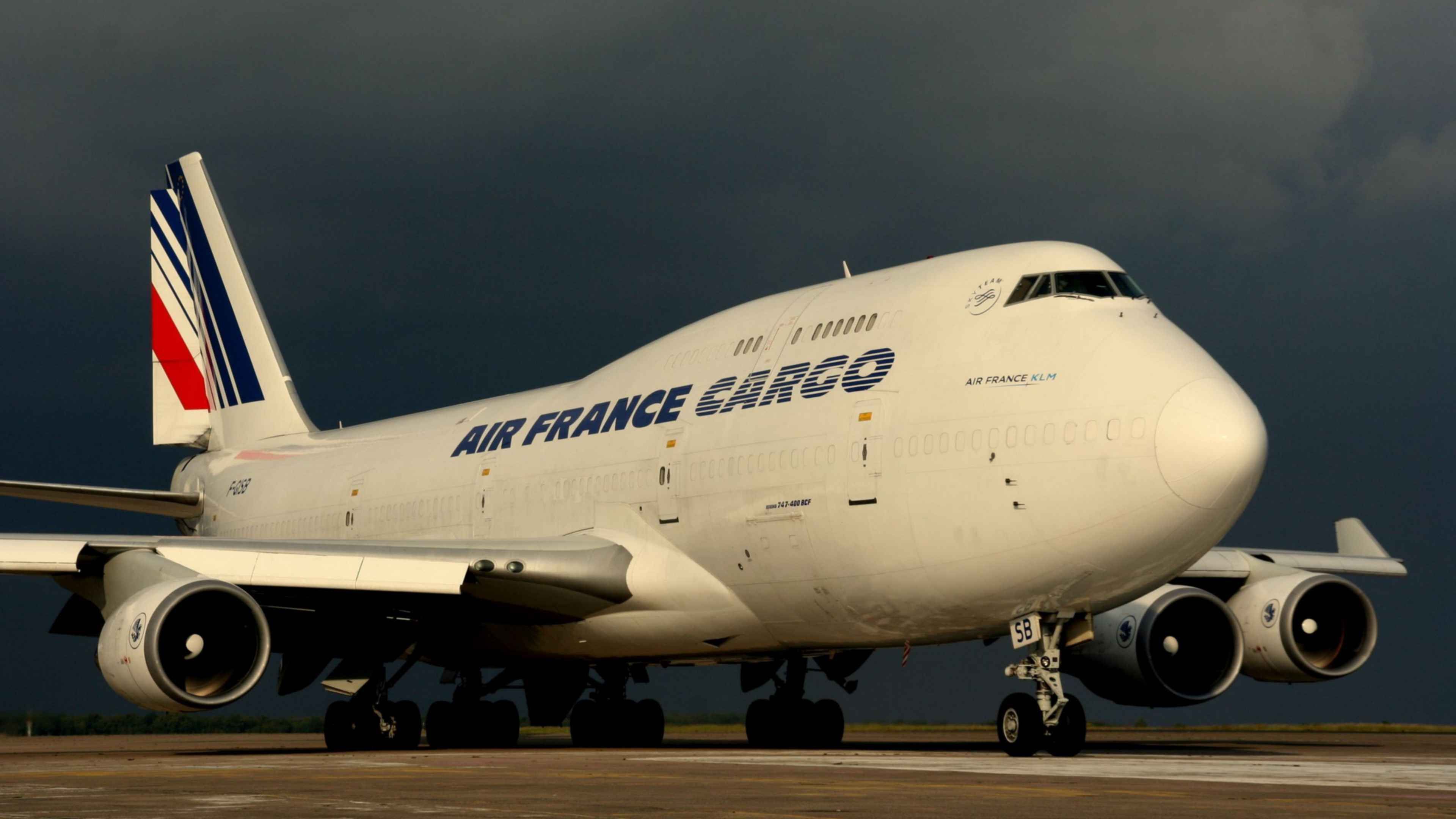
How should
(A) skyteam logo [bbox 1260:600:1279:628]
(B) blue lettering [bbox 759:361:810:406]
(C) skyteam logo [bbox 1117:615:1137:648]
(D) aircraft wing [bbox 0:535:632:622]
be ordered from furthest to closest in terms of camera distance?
1. (A) skyteam logo [bbox 1260:600:1279:628]
2. (C) skyteam logo [bbox 1117:615:1137:648]
3. (D) aircraft wing [bbox 0:535:632:622]
4. (B) blue lettering [bbox 759:361:810:406]

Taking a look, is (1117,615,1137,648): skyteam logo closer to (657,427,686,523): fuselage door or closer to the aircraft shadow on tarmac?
the aircraft shadow on tarmac

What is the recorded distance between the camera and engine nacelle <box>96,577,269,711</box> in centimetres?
1748

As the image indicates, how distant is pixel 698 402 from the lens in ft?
65.3

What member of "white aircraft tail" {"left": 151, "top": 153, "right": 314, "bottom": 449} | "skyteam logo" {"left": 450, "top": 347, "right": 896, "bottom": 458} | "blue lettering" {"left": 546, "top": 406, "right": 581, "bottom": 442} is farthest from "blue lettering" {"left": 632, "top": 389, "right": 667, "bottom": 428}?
"white aircraft tail" {"left": 151, "top": 153, "right": 314, "bottom": 449}

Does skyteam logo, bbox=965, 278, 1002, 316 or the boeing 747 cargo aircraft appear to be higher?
skyteam logo, bbox=965, 278, 1002, 316

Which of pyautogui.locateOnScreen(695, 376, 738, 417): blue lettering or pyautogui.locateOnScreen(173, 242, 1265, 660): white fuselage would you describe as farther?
pyautogui.locateOnScreen(695, 376, 738, 417): blue lettering

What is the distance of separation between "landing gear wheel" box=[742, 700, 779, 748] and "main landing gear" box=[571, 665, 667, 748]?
1.50 metres

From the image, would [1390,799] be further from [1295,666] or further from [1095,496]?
[1295,666]

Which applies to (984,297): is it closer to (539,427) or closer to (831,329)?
(831,329)

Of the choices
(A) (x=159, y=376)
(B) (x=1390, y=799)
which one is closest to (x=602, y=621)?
(B) (x=1390, y=799)

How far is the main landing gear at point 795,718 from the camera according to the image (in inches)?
878

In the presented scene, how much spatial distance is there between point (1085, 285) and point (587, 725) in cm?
1068

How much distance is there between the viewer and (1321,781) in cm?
1215

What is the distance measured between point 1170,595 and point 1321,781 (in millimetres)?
8038
